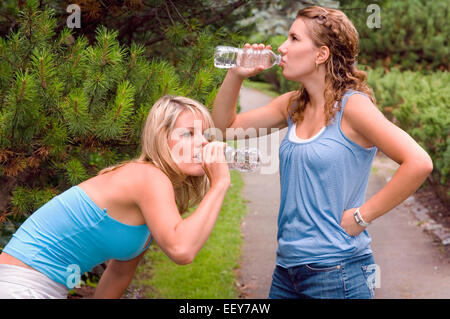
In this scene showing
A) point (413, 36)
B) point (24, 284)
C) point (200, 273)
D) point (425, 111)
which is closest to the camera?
point (24, 284)

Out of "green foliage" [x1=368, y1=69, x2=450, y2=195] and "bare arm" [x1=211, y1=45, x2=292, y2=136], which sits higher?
"bare arm" [x1=211, y1=45, x2=292, y2=136]

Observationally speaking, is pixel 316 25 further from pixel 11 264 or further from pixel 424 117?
pixel 424 117

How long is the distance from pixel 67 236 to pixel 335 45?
142cm

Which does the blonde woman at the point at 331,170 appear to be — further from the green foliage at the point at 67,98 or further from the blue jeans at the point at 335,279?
the green foliage at the point at 67,98

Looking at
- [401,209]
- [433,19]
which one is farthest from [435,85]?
[433,19]

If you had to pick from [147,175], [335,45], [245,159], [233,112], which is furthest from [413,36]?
[147,175]

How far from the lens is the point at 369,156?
256 centimetres

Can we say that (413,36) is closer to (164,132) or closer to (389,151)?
(389,151)

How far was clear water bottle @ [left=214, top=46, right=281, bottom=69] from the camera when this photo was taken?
3.09 m

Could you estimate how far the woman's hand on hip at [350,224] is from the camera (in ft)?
8.16

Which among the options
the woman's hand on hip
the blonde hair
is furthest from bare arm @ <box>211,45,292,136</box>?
the woman's hand on hip

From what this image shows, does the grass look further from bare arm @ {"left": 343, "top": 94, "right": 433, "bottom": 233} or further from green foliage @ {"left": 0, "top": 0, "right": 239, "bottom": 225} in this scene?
bare arm @ {"left": 343, "top": 94, "right": 433, "bottom": 233}

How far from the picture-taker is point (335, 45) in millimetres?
2639

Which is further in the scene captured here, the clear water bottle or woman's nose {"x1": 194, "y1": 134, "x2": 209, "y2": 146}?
the clear water bottle
